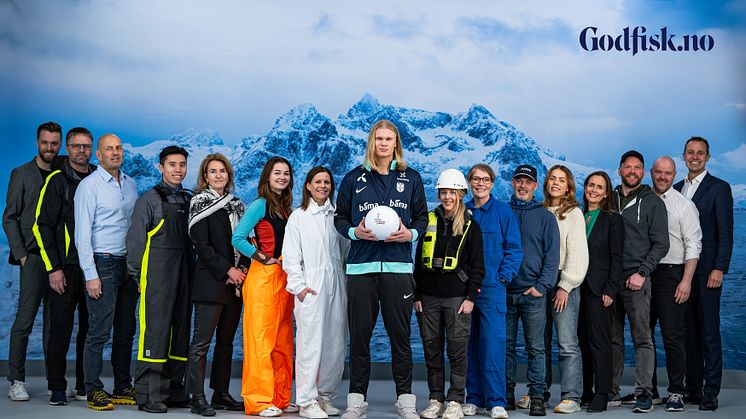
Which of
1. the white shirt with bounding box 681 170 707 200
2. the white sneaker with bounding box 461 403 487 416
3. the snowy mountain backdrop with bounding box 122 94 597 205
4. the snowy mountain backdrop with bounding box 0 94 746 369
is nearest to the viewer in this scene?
the white sneaker with bounding box 461 403 487 416

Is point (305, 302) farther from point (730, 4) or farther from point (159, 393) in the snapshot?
point (730, 4)

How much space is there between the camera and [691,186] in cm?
555

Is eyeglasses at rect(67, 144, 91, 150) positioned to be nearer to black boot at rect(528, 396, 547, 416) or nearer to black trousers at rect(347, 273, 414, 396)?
black trousers at rect(347, 273, 414, 396)

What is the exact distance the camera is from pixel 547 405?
5.20 metres

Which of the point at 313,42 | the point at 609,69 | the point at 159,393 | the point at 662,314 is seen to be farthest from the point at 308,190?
the point at 609,69

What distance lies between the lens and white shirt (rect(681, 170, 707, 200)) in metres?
5.50

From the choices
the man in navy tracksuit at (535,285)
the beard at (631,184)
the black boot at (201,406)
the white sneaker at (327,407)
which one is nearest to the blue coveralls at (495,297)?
the man in navy tracksuit at (535,285)

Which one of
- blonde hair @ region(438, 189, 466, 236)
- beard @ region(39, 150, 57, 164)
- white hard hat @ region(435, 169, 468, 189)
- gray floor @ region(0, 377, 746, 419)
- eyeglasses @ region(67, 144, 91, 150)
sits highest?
eyeglasses @ region(67, 144, 91, 150)

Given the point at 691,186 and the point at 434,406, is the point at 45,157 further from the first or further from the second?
the point at 691,186

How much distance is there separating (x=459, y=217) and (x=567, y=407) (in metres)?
1.25

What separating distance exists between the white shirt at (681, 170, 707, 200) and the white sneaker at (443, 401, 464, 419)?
2078 mm

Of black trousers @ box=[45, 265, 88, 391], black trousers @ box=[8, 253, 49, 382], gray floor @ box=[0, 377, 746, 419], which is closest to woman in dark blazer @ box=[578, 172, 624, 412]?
gray floor @ box=[0, 377, 746, 419]

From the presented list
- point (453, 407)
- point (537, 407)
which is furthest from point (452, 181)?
point (537, 407)

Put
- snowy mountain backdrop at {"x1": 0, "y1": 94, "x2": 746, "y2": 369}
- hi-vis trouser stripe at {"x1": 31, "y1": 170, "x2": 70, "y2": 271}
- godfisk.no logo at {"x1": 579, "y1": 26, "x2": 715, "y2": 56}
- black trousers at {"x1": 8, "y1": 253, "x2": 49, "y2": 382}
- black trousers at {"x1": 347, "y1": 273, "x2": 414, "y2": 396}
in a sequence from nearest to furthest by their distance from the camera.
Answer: black trousers at {"x1": 347, "y1": 273, "x2": 414, "y2": 396} < hi-vis trouser stripe at {"x1": 31, "y1": 170, "x2": 70, "y2": 271} < black trousers at {"x1": 8, "y1": 253, "x2": 49, "y2": 382} < godfisk.no logo at {"x1": 579, "y1": 26, "x2": 715, "y2": 56} < snowy mountain backdrop at {"x1": 0, "y1": 94, "x2": 746, "y2": 369}
